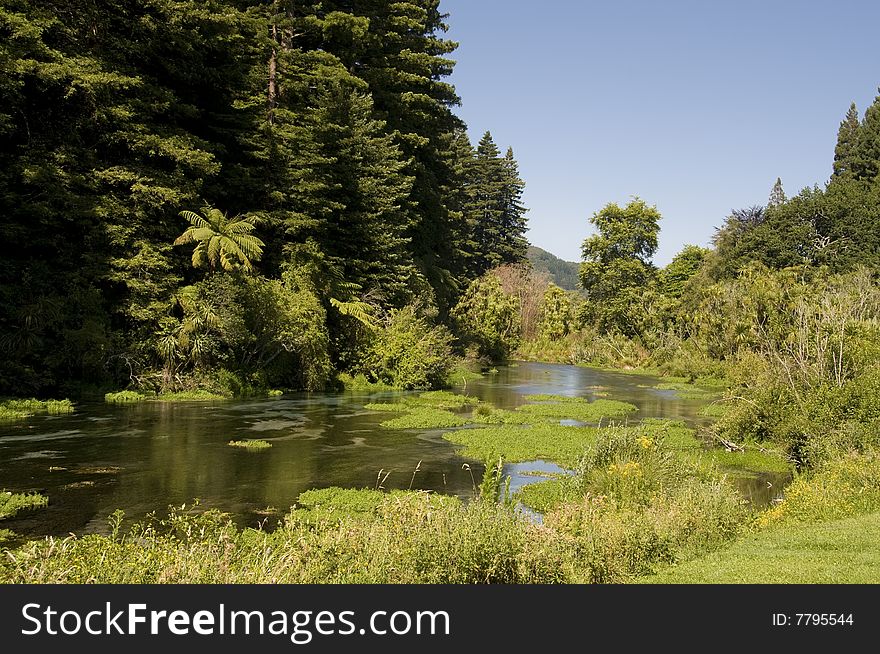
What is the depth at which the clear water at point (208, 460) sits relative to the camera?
1228 centimetres

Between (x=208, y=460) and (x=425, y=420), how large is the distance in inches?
314

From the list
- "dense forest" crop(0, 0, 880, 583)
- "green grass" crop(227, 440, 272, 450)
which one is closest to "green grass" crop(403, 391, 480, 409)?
"dense forest" crop(0, 0, 880, 583)

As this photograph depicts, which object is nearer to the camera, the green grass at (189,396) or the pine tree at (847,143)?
the green grass at (189,396)

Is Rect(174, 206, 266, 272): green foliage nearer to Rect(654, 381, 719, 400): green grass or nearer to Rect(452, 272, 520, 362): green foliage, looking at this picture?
Rect(654, 381, 719, 400): green grass

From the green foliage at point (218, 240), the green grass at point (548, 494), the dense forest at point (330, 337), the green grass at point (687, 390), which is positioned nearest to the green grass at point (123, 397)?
the dense forest at point (330, 337)

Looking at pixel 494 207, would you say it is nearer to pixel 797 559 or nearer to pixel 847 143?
pixel 847 143

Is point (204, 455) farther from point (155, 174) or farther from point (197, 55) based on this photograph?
point (197, 55)

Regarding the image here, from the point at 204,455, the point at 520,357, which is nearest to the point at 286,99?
the point at 204,455

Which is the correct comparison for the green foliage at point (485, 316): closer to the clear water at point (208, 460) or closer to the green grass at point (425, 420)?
the green grass at point (425, 420)

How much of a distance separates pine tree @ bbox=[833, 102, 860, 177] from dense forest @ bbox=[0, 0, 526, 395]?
60.9 meters

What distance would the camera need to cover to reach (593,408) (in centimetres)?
2702

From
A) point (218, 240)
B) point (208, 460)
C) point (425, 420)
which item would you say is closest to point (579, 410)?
point (425, 420)

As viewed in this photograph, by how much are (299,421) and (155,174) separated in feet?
33.3

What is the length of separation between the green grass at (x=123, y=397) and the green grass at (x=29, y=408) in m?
1.85
